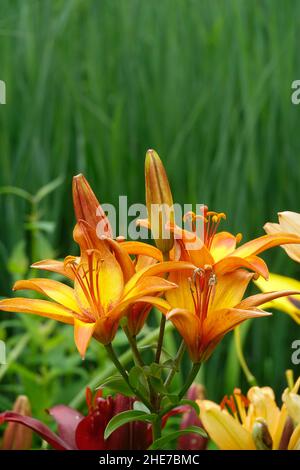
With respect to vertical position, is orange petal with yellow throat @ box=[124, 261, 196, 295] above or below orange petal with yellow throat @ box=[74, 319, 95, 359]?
above

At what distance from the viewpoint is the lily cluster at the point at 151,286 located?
459 millimetres

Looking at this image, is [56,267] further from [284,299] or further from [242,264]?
[284,299]

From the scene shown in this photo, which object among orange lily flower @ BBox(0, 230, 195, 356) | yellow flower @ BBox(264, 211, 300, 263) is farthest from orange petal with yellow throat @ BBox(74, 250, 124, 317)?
yellow flower @ BBox(264, 211, 300, 263)

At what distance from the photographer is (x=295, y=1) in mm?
1672

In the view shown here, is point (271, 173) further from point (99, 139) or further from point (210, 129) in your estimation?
point (99, 139)

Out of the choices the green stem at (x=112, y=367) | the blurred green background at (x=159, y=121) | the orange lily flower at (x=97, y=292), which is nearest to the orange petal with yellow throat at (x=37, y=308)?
the orange lily flower at (x=97, y=292)

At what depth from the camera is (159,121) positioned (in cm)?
151

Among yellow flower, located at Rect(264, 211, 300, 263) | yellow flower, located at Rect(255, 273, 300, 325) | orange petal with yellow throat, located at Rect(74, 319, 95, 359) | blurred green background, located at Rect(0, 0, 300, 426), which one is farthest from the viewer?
blurred green background, located at Rect(0, 0, 300, 426)

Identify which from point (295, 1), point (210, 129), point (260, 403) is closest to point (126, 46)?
point (210, 129)

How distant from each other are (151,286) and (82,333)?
A: 0.05 m

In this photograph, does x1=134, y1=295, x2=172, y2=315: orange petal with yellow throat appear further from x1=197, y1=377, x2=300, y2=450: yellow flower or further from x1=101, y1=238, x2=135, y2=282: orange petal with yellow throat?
x1=197, y1=377, x2=300, y2=450: yellow flower

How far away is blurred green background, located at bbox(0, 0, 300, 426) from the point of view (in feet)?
4.50

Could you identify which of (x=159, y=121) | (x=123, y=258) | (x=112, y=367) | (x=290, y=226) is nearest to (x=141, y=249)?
(x=123, y=258)

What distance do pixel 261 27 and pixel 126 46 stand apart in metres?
0.29
